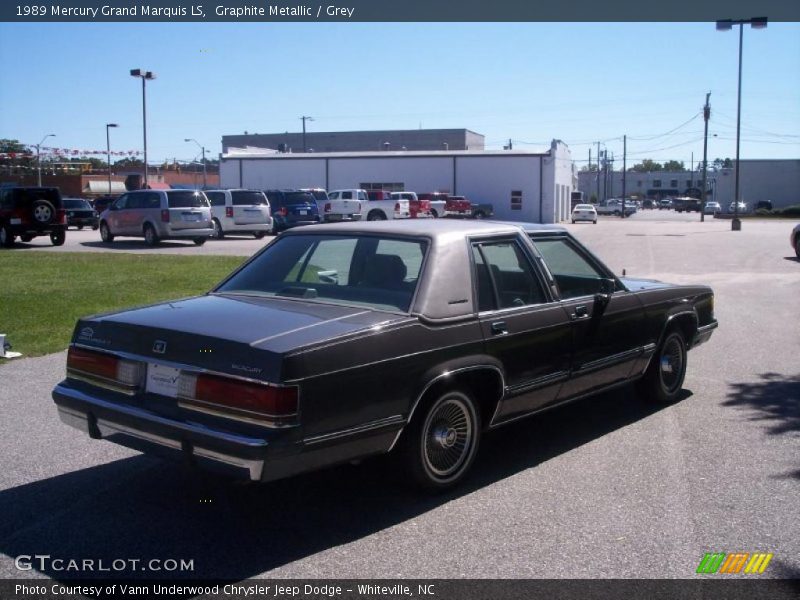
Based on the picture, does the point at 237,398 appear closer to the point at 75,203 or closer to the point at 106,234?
the point at 106,234

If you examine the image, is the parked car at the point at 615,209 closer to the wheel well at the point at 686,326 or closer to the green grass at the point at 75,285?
the green grass at the point at 75,285

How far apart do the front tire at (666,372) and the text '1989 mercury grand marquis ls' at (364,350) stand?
1.48 feet

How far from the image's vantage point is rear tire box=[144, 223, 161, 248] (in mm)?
26438

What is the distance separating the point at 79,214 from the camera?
39.9 m

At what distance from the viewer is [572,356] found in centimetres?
602

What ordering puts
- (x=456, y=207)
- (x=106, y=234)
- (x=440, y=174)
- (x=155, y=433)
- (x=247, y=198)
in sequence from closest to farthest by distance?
(x=155, y=433) → (x=106, y=234) → (x=247, y=198) → (x=456, y=207) → (x=440, y=174)

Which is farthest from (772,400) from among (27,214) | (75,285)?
(27,214)

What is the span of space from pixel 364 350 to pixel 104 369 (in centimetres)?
154

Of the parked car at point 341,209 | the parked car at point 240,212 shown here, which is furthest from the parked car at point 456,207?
the parked car at point 240,212

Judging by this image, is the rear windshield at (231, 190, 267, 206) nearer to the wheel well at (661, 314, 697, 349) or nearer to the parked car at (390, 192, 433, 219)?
the parked car at (390, 192, 433, 219)

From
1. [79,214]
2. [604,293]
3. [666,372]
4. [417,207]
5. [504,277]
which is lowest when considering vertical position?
[666,372]

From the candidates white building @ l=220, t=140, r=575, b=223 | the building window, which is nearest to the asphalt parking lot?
white building @ l=220, t=140, r=575, b=223

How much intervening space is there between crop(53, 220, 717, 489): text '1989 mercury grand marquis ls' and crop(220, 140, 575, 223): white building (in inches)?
2048

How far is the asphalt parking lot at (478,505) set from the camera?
4.23m
